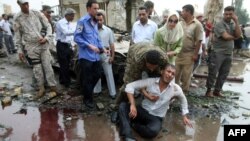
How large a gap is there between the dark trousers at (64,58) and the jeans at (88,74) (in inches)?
58.3

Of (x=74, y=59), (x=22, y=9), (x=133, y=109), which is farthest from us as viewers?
(x=74, y=59)

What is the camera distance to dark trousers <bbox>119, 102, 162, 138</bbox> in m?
4.10

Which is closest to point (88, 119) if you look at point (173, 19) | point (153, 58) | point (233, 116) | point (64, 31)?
point (153, 58)

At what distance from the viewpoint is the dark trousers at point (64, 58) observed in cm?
652

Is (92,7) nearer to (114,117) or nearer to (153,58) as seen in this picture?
A: (153,58)

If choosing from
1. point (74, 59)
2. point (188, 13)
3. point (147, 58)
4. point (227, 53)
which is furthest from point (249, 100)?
point (74, 59)

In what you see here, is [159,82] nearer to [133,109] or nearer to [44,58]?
[133,109]

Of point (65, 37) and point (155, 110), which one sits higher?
point (65, 37)

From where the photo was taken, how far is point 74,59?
676 centimetres

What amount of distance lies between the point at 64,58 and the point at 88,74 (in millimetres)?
1622

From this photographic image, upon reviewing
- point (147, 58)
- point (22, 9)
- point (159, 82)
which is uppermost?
point (22, 9)

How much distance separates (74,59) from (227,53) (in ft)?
10.7

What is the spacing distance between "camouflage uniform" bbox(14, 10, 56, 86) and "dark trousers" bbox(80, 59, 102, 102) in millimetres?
1026

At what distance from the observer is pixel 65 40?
6.45 metres
